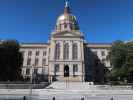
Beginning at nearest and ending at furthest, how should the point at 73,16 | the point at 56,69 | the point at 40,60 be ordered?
the point at 56,69, the point at 40,60, the point at 73,16

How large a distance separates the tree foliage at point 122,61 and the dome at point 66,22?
95.5ft

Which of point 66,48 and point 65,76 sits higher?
point 66,48

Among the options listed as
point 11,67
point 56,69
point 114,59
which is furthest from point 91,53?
point 11,67

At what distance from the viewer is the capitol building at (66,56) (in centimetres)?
6650

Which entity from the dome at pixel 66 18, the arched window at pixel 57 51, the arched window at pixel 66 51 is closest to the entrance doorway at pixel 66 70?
the arched window at pixel 66 51

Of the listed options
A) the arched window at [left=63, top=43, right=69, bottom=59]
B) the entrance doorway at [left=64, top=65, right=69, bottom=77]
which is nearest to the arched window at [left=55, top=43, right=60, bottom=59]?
the arched window at [left=63, top=43, right=69, bottom=59]

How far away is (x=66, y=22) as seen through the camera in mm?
84250

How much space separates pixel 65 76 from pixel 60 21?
28.5m

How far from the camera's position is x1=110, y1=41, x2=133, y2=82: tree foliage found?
170 ft

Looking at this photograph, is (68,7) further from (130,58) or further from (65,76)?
(130,58)

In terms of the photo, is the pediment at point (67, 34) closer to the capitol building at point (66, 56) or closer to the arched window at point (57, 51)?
the capitol building at point (66, 56)

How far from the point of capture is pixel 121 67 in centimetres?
5341

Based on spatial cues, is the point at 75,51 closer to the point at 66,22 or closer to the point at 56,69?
the point at 56,69

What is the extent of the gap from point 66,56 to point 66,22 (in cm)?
2087
